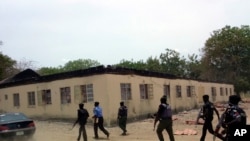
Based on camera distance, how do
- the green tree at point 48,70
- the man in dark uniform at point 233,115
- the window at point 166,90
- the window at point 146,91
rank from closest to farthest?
1. the man in dark uniform at point 233,115
2. the window at point 146,91
3. the window at point 166,90
4. the green tree at point 48,70

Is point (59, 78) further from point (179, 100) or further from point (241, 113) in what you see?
point (241, 113)

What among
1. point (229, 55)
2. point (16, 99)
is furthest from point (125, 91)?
point (229, 55)

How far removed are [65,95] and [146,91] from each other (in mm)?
5760

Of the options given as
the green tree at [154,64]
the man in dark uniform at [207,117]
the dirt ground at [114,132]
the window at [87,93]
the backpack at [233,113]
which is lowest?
the dirt ground at [114,132]

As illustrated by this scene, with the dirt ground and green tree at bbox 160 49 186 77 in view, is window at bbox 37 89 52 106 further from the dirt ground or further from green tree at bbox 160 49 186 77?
green tree at bbox 160 49 186 77

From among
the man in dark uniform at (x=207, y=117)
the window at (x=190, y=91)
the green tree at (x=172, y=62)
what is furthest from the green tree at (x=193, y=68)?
the man in dark uniform at (x=207, y=117)

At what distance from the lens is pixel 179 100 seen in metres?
34.8

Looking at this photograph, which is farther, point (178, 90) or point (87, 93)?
point (178, 90)

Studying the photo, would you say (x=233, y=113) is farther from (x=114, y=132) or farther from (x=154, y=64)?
(x=154, y=64)

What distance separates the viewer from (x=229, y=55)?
2146 inches

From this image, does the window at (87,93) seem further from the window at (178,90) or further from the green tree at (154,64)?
the green tree at (154,64)

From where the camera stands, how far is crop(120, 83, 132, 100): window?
2525cm

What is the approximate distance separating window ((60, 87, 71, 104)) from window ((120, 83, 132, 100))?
11.5ft

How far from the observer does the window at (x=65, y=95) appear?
2608 centimetres
